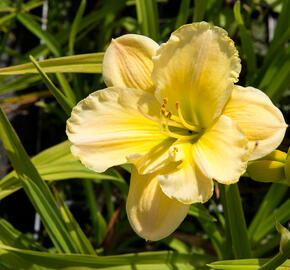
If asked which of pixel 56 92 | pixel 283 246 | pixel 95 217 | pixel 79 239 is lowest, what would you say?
pixel 95 217

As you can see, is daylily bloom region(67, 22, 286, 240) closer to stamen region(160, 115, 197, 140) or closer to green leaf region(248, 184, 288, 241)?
stamen region(160, 115, 197, 140)

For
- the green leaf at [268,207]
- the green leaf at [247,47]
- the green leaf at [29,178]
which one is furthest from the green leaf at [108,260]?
the green leaf at [247,47]

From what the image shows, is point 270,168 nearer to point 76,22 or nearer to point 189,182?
point 189,182

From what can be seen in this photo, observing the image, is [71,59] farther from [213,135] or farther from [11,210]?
[11,210]

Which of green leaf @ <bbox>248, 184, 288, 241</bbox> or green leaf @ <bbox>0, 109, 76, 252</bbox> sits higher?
green leaf @ <bbox>0, 109, 76, 252</bbox>

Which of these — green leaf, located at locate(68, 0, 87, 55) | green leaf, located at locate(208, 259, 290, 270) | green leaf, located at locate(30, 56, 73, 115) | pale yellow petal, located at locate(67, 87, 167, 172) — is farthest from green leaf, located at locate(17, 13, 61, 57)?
green leaf, located at locate(208, 259, 290, 270)

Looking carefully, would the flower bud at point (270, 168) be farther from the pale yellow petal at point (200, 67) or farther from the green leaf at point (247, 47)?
the green leaf at point (247, 47)

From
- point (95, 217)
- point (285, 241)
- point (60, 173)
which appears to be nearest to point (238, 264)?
point (285, 241)
